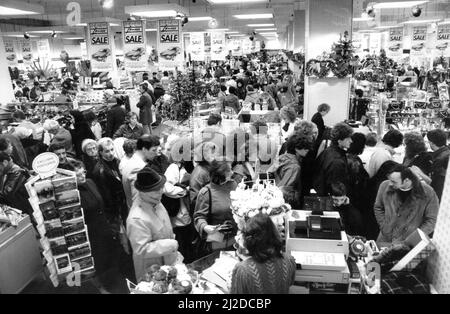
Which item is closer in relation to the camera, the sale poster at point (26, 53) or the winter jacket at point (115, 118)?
the winter jacket at point (115, 118)

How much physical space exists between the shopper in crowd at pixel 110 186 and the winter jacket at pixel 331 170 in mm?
2450

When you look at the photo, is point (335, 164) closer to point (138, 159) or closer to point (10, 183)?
point (138, 159)

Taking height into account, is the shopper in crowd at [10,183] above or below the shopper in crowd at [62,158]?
below

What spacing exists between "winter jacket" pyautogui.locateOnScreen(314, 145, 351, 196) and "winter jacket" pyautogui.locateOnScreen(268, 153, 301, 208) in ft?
0.91

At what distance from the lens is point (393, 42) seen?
17.4 metres

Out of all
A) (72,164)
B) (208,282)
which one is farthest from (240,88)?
(208,282)

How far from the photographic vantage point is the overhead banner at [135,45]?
10742 millimetres

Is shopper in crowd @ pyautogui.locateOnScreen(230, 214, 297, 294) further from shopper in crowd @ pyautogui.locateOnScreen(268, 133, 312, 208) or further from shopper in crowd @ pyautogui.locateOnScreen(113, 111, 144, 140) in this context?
shopper in crowd @ pyautogui.locateOnScreen(113, 111, 144, 140)

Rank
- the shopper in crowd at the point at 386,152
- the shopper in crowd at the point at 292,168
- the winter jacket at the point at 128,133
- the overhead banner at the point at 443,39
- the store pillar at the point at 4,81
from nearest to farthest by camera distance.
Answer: the shopper in crowd at the point at 292,168 < the shopper in crowd at the point at 386,152 < the winter jacket at the point at 128,133 < the store pillar at the point at 4,81 < the overhead banner at the point at 443,39

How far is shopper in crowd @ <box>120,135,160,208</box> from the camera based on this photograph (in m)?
4.37

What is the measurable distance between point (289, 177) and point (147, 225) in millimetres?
1801

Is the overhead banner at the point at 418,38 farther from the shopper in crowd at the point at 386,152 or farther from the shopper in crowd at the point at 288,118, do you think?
the shopper in crowd at the point at 386,152

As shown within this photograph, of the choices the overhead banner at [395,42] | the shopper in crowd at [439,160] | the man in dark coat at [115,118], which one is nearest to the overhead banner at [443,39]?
the overhead banner at [395,42]
